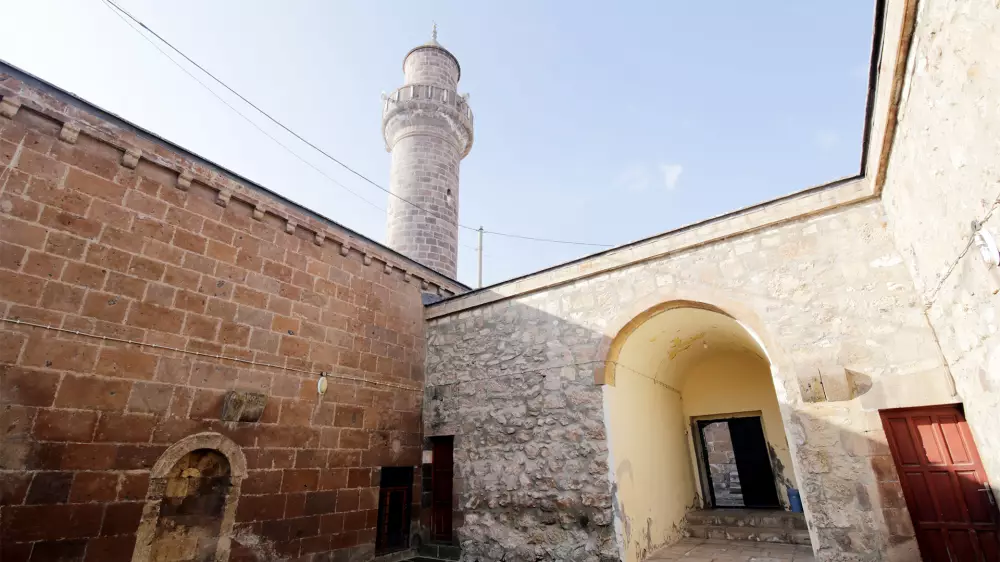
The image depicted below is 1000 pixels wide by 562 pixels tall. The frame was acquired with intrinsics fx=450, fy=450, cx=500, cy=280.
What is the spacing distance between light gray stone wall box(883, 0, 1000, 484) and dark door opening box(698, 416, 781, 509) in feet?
17.8

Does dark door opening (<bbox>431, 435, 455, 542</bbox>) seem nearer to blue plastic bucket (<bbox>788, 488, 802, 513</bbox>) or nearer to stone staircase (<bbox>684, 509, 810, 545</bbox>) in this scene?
stone staircase (<bbox>684, 509, 810, 545</bbox>)

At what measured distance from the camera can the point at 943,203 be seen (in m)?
3.28

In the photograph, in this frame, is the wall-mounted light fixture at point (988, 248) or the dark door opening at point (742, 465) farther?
the dark door opening at point (742, 465)

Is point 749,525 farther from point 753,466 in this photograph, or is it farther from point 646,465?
point 753,466

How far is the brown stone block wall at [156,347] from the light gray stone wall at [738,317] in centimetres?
151

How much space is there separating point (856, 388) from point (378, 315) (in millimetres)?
6385

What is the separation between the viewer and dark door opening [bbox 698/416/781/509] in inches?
360

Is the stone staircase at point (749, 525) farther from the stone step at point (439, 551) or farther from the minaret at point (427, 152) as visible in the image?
the minaret at point (427, 152)

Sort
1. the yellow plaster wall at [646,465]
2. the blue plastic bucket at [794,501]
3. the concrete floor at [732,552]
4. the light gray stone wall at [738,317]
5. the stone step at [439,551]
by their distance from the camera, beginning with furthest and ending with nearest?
1. the blue plastic bucket at [794,501]
2. the stone step at [439,551]
3. the yellow plaster wall at [646,465]
4. the concrete floor at [732,552]
5. the light gray stone wall at [738,317]

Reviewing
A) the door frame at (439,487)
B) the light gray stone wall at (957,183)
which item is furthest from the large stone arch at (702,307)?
the door frame at (439,487)

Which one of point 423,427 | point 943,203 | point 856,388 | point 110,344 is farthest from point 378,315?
point 943,203

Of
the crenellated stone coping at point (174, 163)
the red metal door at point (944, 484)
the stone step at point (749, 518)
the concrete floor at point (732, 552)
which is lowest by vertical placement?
the concrete floor at point (732, 552)

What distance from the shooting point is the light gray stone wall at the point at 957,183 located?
2.53m

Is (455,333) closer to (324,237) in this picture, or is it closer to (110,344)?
(324,237)
